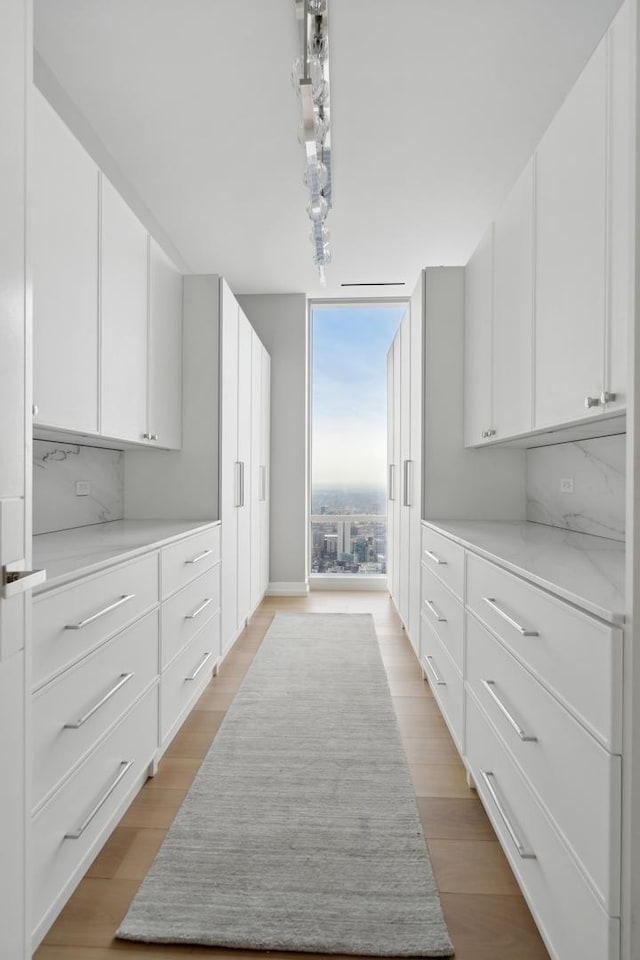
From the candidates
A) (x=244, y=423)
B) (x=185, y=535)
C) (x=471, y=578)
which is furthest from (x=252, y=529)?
(x=471, y=578)

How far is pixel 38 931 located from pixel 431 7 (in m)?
3.06

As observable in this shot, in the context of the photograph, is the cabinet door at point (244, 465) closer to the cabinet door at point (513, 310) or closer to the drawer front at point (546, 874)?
the cabinet door at point (513, 310)

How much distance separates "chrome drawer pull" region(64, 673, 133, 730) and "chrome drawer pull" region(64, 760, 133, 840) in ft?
0.75

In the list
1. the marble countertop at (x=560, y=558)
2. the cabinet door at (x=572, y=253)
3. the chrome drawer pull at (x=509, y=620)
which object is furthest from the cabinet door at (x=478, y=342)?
the chrome drawer pull at (x=509, y=620)

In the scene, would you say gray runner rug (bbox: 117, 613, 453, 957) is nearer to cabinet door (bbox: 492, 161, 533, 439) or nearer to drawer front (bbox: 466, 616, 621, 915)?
drawer front (bbox: 466, 616, 621, 915)

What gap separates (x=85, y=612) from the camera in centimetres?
131

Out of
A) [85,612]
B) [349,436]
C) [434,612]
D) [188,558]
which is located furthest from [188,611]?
[349,436]

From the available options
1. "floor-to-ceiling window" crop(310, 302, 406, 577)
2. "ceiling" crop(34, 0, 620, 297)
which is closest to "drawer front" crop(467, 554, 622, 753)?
"ceiling" crop(34, 0, 620, 297)

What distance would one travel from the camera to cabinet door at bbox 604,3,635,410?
111 cm

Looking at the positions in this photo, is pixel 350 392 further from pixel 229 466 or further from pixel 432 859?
pixel 432 859

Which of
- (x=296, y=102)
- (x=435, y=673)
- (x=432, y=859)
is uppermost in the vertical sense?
(x=296, y=102)

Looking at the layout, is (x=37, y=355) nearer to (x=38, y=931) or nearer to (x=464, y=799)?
(x=38, y=931)

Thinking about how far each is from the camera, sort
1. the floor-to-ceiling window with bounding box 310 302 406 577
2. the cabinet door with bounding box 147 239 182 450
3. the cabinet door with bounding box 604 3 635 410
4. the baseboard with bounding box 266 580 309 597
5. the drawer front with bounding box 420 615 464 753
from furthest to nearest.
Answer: the floor-to-ceiling window with bounding box 310 302 406 577
the baseboard with bounding box 266 580 309 597
the cabinet door with bounding box 147 239 182 450
the drawer front with bounding box 420 615 464 753
the cabinet door with bounding box 604 3 635 410

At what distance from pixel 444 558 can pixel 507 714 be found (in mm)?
893
